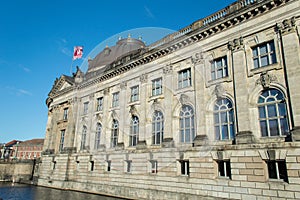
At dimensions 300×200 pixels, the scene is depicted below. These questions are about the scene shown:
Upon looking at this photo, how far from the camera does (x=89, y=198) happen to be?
70.2 ft

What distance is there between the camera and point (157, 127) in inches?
847

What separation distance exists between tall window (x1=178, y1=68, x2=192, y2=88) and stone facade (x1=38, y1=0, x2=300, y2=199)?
10 centimetres

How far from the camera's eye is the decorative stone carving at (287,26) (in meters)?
15.0

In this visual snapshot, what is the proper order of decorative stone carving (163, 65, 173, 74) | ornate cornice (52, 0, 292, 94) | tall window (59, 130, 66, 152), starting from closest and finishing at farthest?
ornate cornice (52, 0, 292, 94) → decorative stone carving (163, 65, 173, 74) → tall window (59, 130, 66, 152)

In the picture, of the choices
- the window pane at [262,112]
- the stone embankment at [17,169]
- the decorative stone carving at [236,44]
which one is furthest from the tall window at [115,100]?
the stone embankment at [17,169]

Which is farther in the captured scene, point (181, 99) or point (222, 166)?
point (181, 99)

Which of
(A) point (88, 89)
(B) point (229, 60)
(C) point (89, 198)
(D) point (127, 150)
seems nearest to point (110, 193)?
(C) point (89, 198)

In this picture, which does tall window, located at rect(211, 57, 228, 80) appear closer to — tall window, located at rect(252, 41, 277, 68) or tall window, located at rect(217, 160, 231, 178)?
tall window, located at rect(252, 41, 277, 68)

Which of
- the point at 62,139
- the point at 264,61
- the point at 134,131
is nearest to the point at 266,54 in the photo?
the point at 264,61

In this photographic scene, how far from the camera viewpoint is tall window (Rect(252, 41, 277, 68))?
15.9m

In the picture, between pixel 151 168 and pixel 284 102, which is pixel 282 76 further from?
pixel 151 168

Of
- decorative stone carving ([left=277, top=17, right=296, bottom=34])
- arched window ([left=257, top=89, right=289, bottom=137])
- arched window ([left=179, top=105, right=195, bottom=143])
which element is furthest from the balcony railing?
arched window ([left=179, top=105, right=195, bottom=143])

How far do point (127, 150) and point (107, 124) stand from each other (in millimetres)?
5221

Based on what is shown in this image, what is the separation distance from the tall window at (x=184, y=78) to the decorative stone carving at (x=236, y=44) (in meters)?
4.27
